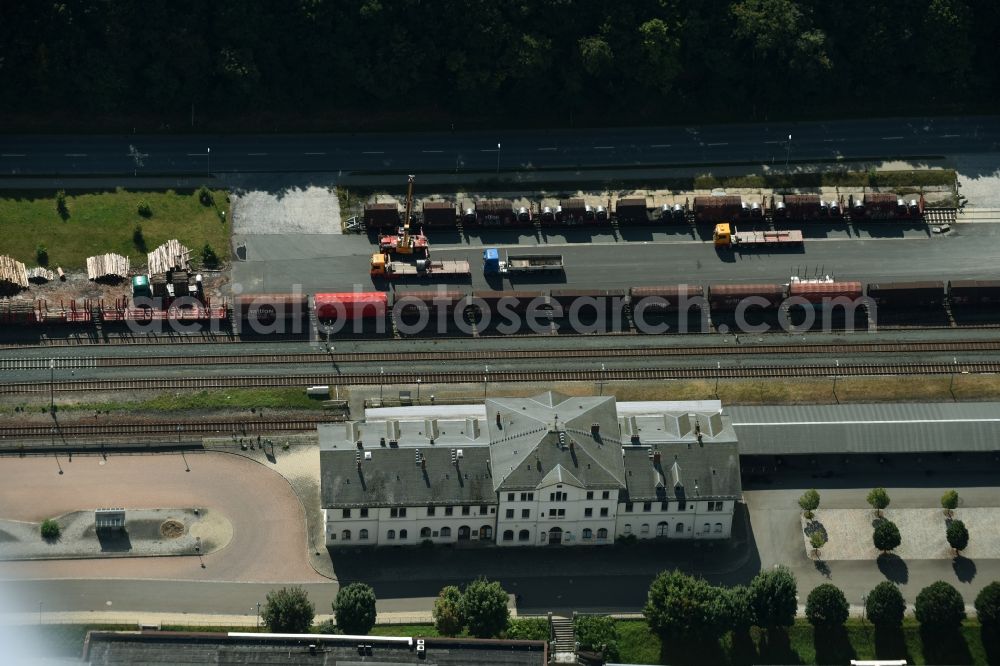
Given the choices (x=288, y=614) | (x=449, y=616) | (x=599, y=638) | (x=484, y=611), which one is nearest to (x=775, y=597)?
(x=599, y=638)

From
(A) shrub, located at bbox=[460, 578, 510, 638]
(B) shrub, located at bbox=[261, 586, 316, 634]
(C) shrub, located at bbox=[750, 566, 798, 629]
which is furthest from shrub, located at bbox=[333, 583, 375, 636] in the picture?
(C) shrub, located at bbox=[750, 566, 798, 629]

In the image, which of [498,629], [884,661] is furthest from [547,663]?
[884,661]

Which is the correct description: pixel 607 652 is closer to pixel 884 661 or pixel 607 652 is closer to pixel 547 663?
pixel 547 663

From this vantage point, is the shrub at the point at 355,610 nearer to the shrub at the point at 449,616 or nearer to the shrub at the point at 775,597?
the shrub at the point at 449,616

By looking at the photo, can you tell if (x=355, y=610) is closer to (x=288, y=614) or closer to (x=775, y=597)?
(x=288, y=614)

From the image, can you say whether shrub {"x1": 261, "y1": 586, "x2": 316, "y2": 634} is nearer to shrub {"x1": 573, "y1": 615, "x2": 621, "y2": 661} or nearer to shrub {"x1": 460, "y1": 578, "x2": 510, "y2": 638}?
shrub {"x1": 460, "y1": 578, "x2": 510, "y2": 638}
